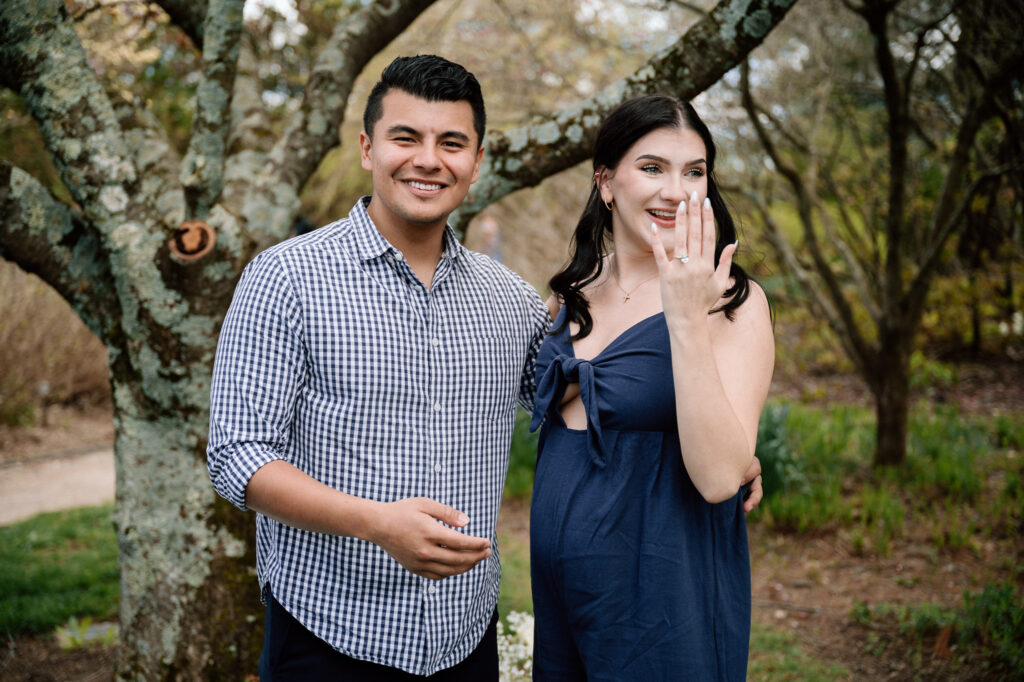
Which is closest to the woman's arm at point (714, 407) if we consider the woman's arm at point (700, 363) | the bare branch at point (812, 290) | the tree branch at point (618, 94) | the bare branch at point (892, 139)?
the woman's arm at point (700, 363)

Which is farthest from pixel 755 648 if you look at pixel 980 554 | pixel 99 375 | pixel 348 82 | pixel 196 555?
pixel 99 375

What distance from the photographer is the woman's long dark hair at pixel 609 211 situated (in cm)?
197

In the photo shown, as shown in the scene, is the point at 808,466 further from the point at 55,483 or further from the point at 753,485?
the point at 55,483

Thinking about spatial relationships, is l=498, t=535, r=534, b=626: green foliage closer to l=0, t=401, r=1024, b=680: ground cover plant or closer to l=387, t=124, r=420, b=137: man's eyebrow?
l=0, t=401, r=1024, b=680: ground cover plant

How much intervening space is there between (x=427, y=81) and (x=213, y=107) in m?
1.33

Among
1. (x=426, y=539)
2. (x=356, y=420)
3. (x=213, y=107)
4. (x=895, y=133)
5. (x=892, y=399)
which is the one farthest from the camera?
(x=892, y=399)

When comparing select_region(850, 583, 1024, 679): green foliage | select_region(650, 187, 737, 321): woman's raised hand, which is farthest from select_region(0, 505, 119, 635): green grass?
select_region(850, 583, 1024, 679): green foliage

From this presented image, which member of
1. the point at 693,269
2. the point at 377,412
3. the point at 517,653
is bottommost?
the point at 517,653

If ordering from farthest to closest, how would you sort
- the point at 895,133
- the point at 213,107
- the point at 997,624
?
the point at 895,133 → the point at 997,624 → the point at 213,107

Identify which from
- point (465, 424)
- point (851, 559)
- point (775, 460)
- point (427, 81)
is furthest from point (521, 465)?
point (427, 81)

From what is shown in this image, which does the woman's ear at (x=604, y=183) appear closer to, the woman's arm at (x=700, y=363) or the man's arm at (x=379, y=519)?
the woman's arm at (x=700, y=363)

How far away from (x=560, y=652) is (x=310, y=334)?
3.27ft

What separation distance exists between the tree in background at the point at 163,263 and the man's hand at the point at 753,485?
139 centimetres

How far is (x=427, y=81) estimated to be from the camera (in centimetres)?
187
